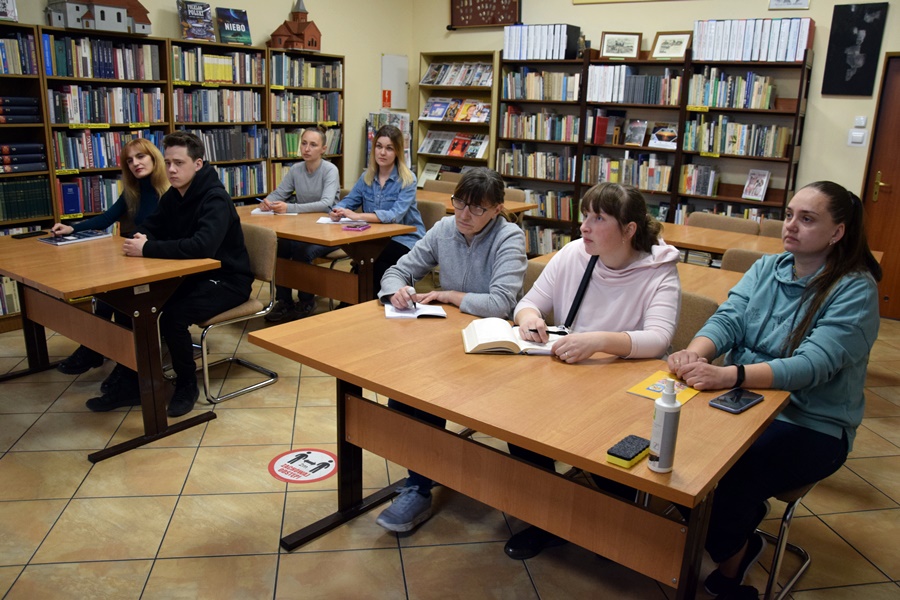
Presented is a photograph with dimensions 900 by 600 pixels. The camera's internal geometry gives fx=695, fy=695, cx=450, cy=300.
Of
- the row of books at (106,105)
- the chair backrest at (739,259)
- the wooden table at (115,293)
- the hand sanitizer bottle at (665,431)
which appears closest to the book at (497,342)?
the hand sanitizer bottle at (665,431)

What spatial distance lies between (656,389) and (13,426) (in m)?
2.79

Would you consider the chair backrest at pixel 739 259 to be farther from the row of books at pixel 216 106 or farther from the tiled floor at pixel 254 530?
the row of books at pixel 216 106

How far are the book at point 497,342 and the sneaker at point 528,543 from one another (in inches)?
26.5

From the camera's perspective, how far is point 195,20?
16.5 feet

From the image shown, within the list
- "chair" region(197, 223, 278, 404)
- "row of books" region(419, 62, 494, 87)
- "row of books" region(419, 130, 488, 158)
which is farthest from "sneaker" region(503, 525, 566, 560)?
"row of books" region(419, 62, 494, 87)

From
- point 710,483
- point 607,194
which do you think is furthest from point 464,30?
point 710,483

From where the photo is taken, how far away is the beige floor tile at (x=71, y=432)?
114 inches

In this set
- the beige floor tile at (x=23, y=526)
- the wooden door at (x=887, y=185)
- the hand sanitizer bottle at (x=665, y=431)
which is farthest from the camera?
the wooden door at (x=887, y=185)

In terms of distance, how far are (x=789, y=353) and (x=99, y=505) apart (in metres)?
2.33

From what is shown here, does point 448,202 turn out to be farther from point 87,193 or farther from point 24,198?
point 24,198

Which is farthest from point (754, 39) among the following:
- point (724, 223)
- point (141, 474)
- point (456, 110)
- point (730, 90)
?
point (141, 474)

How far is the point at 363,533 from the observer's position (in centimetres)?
237

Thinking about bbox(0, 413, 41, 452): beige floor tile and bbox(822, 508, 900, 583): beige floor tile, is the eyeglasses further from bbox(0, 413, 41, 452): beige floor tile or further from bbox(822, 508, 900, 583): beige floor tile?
bbox(0, 413, 41, 452): beige floor tile

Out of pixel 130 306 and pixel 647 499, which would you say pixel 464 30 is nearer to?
pixel 130 306
